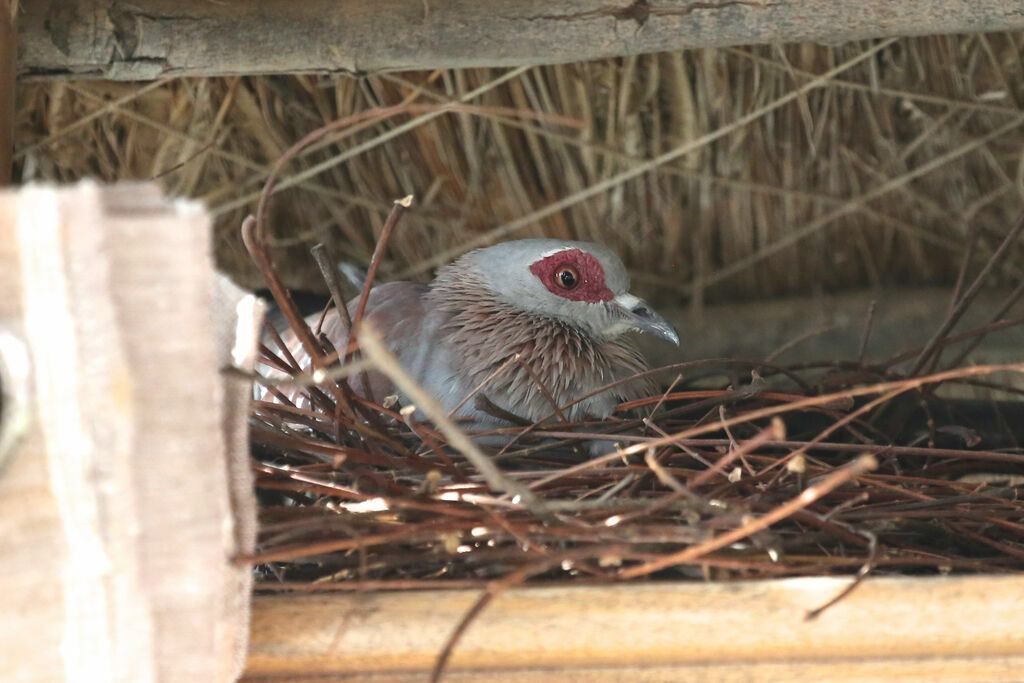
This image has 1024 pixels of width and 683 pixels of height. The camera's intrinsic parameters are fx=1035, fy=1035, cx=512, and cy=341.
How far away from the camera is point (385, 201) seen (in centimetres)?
205

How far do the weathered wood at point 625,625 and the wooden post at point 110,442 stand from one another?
127 millimetres

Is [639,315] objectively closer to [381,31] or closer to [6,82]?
[381,31]

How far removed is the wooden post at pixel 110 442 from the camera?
719 mm

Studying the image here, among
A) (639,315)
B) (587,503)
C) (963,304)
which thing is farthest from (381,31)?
(963,304)

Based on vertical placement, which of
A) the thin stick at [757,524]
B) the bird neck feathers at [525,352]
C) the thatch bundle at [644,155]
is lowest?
the thin stick at [757,524]

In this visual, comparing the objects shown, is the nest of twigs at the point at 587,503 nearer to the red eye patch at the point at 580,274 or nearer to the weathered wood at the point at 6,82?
the red eye patch at the point at 580,274

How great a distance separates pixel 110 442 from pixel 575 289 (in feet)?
3.16

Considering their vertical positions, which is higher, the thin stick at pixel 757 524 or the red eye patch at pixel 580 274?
the red eye patch at pixel 580 274

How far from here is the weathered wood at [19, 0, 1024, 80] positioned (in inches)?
54.0

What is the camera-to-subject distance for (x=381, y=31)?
1.43 metres

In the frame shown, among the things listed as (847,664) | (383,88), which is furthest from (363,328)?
(383,88)

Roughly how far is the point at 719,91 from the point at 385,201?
673mm

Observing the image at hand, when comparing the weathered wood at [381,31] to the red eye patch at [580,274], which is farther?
the red eye patch at [580,274]

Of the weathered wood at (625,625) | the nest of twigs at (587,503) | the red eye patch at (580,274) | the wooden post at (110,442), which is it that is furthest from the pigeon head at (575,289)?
the wooden post at (110,442)
